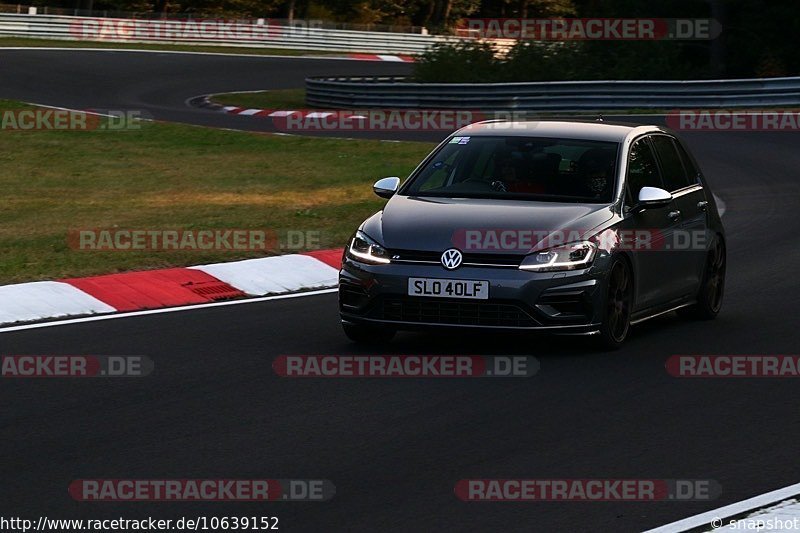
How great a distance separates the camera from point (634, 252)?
10453 mm

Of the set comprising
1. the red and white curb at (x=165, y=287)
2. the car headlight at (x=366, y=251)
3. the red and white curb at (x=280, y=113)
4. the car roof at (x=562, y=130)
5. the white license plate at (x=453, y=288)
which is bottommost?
the red and white curb at (x=280, y=113)

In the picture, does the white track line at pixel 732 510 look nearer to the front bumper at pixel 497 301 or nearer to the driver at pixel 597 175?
the front bumper at pixel 497 301

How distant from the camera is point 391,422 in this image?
812 cm

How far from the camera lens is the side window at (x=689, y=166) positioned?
39.4 ft

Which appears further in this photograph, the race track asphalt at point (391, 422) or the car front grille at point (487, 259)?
the car front grille at point (487, 259)

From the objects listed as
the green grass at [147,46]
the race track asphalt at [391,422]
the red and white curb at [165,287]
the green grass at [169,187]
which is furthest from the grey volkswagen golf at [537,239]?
the green grass at [147,46]

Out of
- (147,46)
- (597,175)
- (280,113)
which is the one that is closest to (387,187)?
(597,175)

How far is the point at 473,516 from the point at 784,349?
4768 millimetres

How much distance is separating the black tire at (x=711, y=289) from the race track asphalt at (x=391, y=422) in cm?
13

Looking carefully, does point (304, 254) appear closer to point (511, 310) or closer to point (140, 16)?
point (511, 310)

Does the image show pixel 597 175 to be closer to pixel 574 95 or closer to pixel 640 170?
pixel 640 170

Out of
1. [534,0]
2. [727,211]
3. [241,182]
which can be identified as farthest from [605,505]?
[534,0]

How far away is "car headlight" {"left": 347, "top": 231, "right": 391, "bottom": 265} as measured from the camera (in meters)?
9.86

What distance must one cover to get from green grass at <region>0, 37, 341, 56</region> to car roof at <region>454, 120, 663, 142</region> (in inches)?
1616
